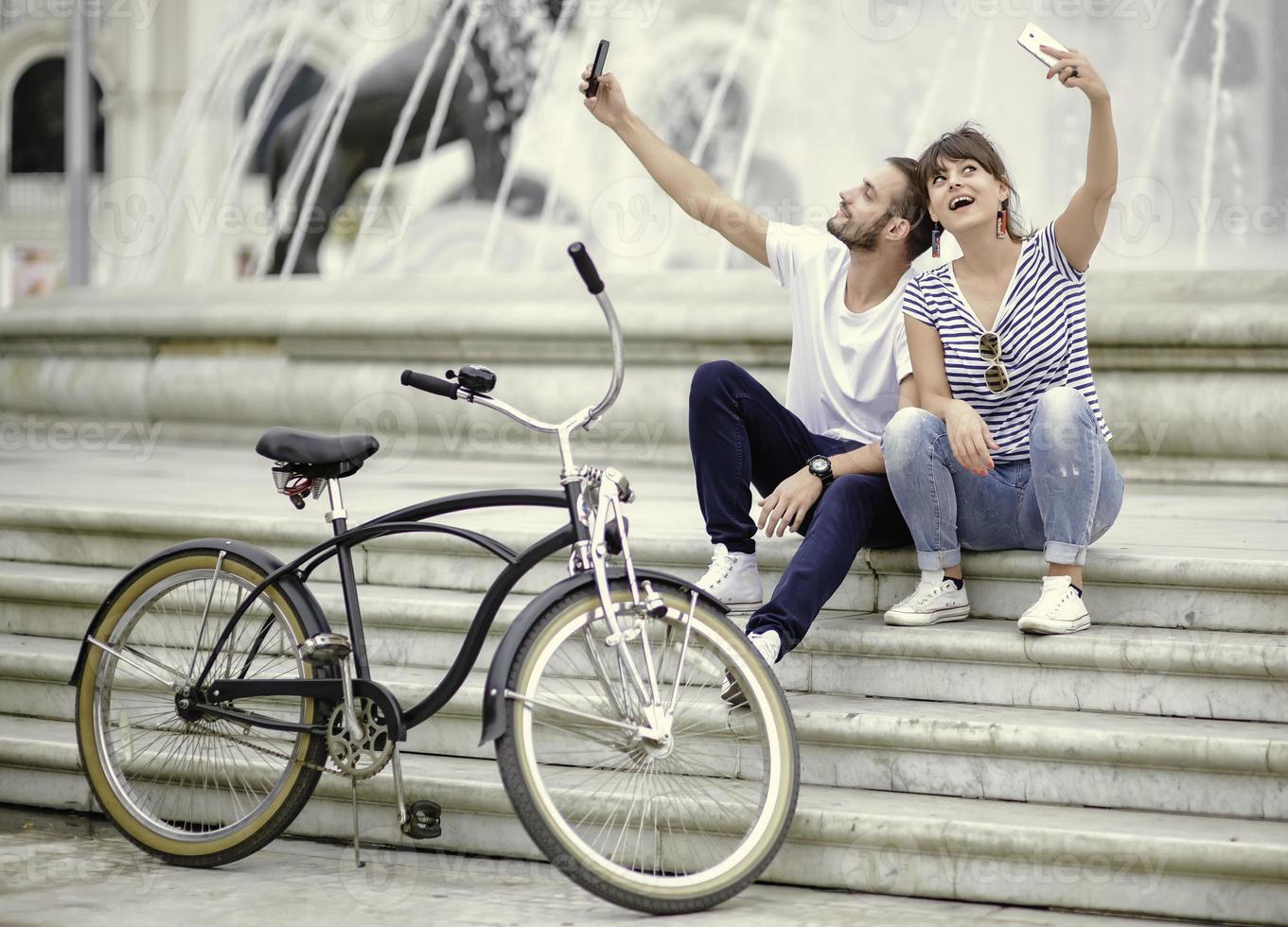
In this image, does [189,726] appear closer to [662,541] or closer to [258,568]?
[258,568]

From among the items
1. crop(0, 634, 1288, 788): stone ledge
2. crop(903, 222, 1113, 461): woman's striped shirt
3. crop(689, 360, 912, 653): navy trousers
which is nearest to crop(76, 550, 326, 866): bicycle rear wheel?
crop(0, 634, 1288, 788): stone ledge

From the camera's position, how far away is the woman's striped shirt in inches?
157

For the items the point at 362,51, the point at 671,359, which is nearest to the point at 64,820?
the point at 671,359

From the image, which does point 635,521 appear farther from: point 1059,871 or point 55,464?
point 55,464

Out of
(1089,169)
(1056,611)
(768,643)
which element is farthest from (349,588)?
(1089,169)

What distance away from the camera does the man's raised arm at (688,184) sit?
14.3ft

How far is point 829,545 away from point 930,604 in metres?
0.33

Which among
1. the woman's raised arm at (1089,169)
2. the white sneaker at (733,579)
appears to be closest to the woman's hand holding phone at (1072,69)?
the woman's raised arm at (1089,169)

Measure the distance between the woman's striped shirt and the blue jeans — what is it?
4.7 inches

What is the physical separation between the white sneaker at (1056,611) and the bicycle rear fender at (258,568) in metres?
1.57

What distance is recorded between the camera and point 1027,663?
12.6 feet

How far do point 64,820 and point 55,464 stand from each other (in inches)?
122

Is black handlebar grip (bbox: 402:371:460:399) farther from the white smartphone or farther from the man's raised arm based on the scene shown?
the white smartphone

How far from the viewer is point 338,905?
11.2ft
